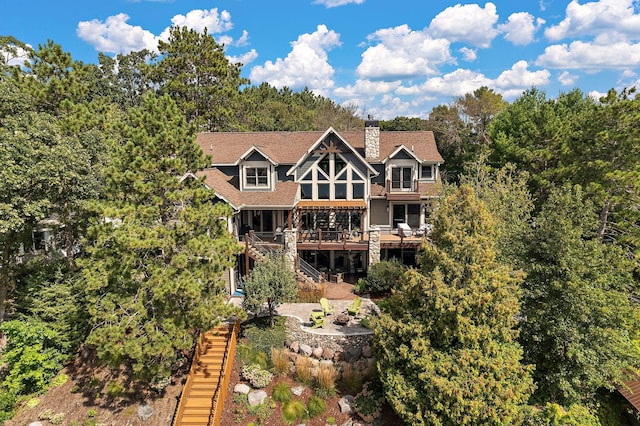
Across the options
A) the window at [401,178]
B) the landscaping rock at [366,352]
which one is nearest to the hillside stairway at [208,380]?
the landscaping rock at [366,352]

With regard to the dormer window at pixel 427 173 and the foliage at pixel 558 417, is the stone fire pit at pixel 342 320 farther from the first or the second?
the dormer window at pixel 427 173

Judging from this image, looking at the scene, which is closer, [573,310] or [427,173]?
[573,310]

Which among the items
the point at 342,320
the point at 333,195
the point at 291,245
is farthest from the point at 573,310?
the point at 333,195

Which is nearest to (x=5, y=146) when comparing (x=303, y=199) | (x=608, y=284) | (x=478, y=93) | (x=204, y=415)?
(x=204, y=415)

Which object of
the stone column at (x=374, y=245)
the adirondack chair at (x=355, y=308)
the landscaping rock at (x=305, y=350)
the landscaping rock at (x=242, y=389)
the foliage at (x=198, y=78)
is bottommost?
the landscaping rock at (x=242, y=389)

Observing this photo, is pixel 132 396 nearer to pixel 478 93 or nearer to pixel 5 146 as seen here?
pixel 5 146

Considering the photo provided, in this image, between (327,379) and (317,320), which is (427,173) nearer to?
(317,320)
